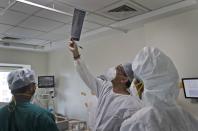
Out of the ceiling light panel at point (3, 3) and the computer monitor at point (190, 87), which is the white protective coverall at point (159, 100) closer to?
the computer monitor at point (190, 87)

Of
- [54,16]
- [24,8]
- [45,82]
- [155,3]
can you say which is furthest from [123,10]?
[45,82]

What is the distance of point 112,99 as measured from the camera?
1805 millimetres

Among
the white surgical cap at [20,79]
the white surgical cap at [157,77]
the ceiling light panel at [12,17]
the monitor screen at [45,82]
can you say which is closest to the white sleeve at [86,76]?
the white surgical cap at [20,79]

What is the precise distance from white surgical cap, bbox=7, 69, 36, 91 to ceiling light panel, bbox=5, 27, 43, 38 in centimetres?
300

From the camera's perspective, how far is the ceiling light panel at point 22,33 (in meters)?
4.49

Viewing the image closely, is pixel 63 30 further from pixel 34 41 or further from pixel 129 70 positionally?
pixel 129 70

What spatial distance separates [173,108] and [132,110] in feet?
1.84

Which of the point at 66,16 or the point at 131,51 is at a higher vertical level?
the point at 66,16

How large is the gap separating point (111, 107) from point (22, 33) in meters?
3.67

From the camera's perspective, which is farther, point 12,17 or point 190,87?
point 12,17

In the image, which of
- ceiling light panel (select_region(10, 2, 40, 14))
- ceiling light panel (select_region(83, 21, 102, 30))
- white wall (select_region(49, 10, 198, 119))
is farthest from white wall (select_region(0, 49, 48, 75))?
ceiling light panel (select_region(10, 2, 40, 14))

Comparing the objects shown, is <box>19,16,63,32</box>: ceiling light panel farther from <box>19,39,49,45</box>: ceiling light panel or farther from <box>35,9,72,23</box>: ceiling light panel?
<box>19,39,49,45</box>: ceiling light panel

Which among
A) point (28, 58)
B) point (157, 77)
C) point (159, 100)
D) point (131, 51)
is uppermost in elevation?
point (28, 58)

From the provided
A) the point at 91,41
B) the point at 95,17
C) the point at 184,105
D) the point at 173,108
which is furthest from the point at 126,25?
the point at 173,108
